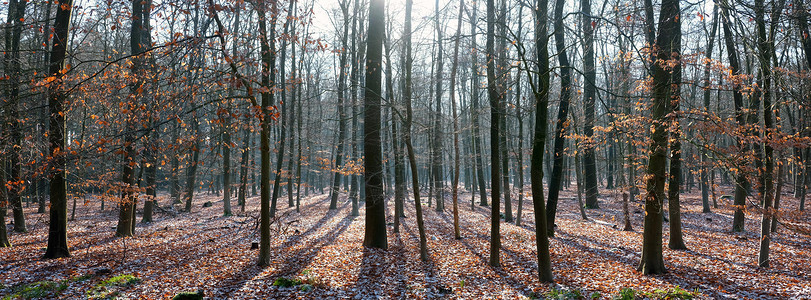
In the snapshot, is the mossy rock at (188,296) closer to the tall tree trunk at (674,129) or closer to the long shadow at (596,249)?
the tall tree trunk at (674,129)

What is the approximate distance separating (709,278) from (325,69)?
30.9 meters

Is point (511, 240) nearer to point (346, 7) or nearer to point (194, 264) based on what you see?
point (194, 264)

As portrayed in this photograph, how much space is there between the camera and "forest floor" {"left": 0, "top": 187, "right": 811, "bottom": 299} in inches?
293

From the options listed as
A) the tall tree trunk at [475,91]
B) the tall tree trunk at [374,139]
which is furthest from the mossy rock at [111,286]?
the tall tree trunk at [475,91]

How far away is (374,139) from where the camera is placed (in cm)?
1119

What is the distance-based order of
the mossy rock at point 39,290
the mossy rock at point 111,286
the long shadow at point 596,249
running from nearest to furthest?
the mossy rock at point 39,290, the mossy rock at point 111,286, the long shadow at point 596,249

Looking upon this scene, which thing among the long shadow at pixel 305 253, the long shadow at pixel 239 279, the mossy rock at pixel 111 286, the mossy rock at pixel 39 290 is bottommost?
the long shadow at pixel 305 253

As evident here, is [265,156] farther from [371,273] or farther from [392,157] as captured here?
[392,157]

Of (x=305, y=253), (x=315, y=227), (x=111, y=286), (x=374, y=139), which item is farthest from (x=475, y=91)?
(x=111, y=286)

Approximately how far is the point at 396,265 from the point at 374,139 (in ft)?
11.5

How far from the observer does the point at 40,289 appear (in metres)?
6.77

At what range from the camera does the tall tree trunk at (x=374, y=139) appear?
36.6ft

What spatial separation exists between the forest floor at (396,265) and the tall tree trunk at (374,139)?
2.28 feet

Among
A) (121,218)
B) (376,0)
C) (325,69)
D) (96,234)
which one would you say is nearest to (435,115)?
(376,0)
